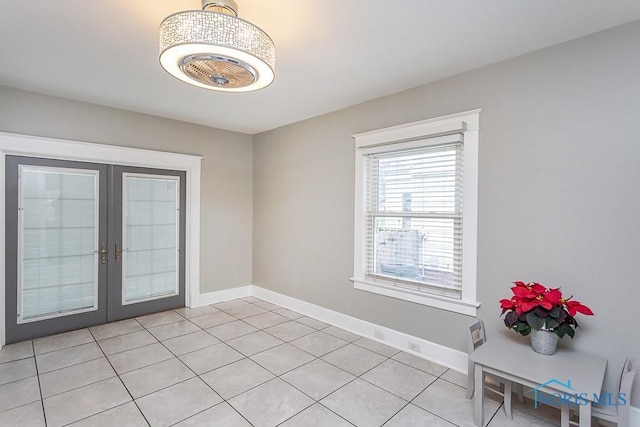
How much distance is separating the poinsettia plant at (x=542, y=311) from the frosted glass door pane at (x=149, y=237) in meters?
4.22

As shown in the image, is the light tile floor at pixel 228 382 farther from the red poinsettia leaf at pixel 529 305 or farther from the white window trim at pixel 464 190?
the red poinsettia leaf at pixel 529 305

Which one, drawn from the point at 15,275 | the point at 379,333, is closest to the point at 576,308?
the point at 379,333

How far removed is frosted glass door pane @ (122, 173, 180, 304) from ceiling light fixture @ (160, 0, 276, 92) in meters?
2.77

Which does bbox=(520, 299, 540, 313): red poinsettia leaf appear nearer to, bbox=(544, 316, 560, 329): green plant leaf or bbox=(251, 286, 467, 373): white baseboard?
bbox=(544, 316, 560, 329): green plant leaf

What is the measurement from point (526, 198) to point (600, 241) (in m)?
0.54

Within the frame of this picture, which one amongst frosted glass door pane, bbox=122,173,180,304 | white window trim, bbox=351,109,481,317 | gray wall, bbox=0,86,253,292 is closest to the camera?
white window trim, bbox=351,109,481,317

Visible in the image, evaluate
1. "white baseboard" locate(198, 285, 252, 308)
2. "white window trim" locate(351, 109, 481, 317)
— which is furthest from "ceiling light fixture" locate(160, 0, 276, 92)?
"white baseboard" locate(198, 285, 252, 308)

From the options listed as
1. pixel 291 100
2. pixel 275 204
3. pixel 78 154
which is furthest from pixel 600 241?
pixel 78 154

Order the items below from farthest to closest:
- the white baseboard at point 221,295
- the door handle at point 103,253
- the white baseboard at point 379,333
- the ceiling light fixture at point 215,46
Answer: the white baseboard at point 221,295, the door handle at point 103,253, the white baseboard at point 379,333, the ceiling light fixture at point 215,46

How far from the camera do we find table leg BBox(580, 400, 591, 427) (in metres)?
1.76

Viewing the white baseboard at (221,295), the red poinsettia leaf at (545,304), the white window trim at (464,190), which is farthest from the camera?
the white baseboard at (221,295)

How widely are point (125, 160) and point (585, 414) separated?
16.1 feet

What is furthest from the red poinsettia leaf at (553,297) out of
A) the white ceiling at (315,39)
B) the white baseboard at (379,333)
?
the white ceiling at (315,39)

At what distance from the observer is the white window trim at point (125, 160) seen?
3.35 metres
